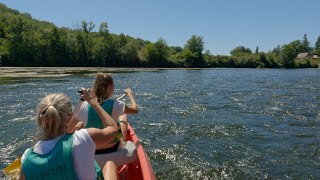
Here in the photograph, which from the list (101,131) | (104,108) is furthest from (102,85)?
(101,131)

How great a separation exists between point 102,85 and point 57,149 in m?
2.21

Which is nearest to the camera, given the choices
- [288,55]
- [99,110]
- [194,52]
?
[99,110]

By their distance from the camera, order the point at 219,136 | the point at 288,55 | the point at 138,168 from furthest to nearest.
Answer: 1. the point at 288,55
2. the point at 219,136
3. the point at 138,168

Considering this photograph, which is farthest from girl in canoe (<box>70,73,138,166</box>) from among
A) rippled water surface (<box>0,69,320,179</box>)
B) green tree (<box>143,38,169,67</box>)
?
green tree (<box>143,38,169,67</box>)

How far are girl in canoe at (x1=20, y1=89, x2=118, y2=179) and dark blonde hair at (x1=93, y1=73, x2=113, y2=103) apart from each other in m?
2.01

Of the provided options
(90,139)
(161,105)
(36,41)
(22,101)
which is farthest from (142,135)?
(36,41)

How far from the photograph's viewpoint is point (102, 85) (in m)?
4.92

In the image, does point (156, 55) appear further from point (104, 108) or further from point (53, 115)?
point (53, 115)

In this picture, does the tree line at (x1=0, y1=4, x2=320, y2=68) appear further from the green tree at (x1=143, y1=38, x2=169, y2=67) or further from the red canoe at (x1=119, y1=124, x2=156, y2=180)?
the red canoe at (x1=119, y1=124, x2=156, y2=180)

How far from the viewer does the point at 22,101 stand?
57.0ft

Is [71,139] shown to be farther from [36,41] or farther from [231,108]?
[36,41]

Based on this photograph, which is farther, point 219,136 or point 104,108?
point 219,136

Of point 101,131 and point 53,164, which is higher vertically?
point 101,131

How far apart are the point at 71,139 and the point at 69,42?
7908 cm
